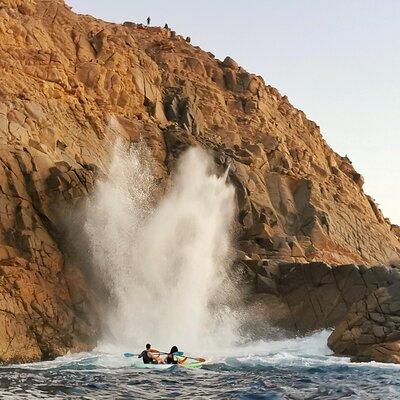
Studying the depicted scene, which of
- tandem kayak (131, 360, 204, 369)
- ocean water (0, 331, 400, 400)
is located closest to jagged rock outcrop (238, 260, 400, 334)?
ocean water (0, 331, 400, 400)

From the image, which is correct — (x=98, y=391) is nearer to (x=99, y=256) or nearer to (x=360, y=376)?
(x=360, y=376)

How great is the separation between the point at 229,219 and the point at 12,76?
1866 cm

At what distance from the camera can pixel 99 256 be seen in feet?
124

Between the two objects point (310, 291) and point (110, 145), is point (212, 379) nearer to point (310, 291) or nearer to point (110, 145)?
point (310, 291)

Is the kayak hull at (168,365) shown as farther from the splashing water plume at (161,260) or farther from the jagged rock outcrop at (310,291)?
the jagged rock outcrop at (310,291)

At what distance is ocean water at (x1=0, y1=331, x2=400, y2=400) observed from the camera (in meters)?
20.6

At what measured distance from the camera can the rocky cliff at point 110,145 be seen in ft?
113

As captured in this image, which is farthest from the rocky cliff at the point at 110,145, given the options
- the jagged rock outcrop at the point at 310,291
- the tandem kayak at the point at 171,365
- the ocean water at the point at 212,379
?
the tandem kayak at the point at 171,365

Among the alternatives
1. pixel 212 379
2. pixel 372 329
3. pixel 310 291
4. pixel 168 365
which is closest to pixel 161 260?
pixel 310 291

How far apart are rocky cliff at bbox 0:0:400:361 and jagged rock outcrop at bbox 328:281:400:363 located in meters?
9.62

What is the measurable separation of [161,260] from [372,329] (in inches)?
532

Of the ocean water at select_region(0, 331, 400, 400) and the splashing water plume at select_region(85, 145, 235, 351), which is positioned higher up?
the splashing water plume at select_region(85, 145, 235, 351)

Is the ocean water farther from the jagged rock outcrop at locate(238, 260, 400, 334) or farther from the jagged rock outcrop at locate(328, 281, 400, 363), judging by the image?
the jagged rock outcrop at locate(238, 260, 400, 334)

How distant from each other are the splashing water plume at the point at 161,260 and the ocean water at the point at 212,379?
3.76 metres
